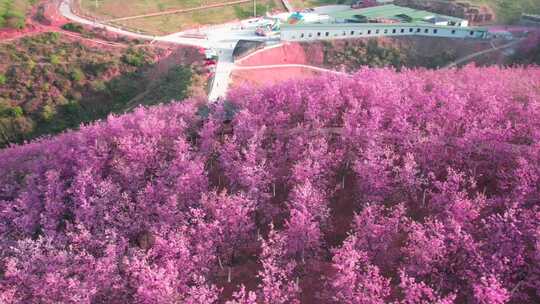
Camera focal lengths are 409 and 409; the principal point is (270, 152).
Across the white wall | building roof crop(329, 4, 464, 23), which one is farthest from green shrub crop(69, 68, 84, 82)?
building roof crop(329, 4, 464, 23)

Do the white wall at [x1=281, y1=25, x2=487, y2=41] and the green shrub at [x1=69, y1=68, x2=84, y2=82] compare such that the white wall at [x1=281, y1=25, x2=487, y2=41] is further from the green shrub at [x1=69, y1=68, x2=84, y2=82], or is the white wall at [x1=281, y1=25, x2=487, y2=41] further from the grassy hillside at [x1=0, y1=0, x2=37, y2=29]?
the grassy hillside at [x1=0, y1=0, x2=37, y2=29]

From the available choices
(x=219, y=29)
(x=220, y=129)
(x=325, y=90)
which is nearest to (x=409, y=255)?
(x=325, y=90)

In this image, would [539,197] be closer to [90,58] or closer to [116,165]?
[116,165]

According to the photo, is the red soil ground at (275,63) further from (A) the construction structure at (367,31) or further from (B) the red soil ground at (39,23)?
(B) the red soil ground at (39,23)

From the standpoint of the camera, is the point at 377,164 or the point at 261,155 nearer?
the point at 377,164

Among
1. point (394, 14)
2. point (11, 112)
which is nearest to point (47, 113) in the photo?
point (11, 112)

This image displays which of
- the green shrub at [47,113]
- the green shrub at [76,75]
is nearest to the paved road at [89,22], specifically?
the green shrub at [76,75]
